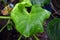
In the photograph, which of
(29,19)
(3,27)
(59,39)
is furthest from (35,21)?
(3,27)

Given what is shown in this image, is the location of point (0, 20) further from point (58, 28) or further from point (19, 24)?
point (58, 28)

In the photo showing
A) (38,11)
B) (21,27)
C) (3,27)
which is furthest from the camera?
(3,27)

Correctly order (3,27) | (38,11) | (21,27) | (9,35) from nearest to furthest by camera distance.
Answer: (21,27) < (38,11) < (3,27) < (9,35)

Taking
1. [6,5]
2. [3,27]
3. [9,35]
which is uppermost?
[6,5]

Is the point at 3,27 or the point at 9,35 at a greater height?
the point at 3,27
